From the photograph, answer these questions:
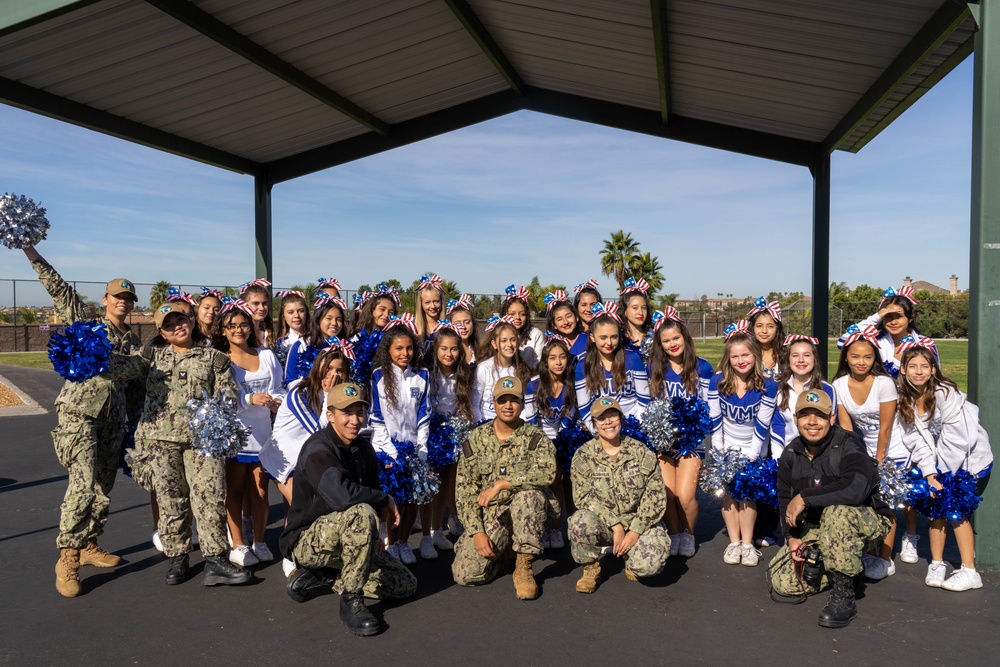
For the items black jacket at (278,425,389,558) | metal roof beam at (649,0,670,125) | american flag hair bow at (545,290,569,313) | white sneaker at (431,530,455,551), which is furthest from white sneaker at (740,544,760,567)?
metal roof beam at (649,0,670,125)

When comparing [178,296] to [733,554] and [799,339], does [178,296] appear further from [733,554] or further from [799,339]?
[799,339]

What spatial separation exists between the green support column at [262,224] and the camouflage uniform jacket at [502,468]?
6965 millimetres

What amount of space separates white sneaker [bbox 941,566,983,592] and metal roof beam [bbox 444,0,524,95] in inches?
253

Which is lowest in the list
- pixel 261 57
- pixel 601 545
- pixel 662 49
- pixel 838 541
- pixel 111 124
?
pixel 601 545

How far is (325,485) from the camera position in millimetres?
4207

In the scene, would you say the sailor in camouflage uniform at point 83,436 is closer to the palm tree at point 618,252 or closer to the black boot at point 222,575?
the black boot at point 222,575

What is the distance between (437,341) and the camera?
549cm

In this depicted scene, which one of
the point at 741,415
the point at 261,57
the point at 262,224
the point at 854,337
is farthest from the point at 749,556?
the point at 262,224

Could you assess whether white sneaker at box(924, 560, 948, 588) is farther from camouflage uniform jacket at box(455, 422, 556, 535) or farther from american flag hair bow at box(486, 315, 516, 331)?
american flag hair bow at box(486, 315, 516, 331)

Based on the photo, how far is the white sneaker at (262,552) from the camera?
210 inches

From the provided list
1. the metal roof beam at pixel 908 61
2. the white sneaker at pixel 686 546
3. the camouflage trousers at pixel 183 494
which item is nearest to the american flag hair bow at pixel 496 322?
the white sneaker at pixel 686 546

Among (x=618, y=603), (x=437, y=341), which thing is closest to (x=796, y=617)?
(x=618, y=603)

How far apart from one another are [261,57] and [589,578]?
20.6 ft

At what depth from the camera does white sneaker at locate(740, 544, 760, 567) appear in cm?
517
